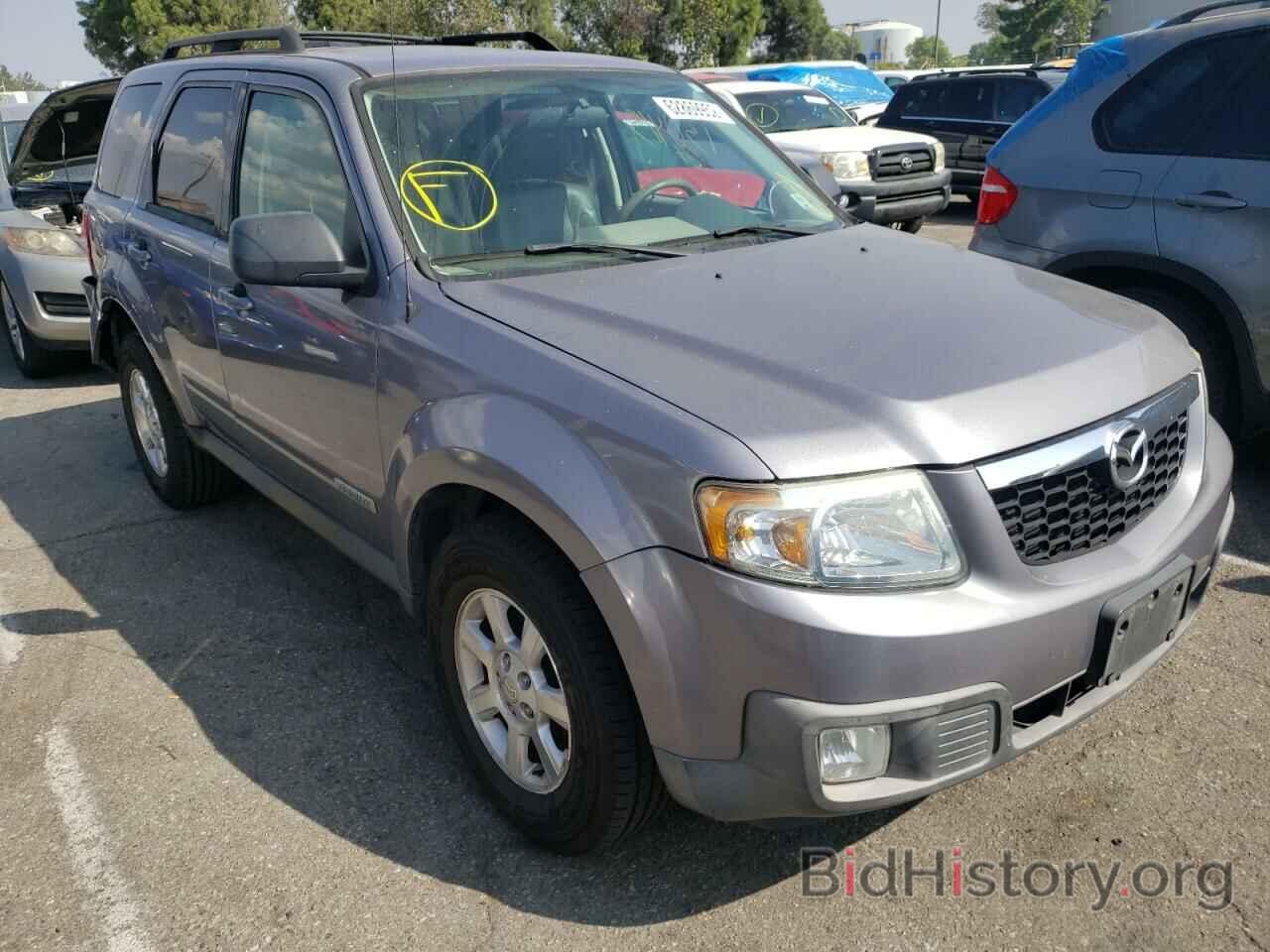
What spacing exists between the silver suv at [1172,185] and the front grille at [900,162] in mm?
6900

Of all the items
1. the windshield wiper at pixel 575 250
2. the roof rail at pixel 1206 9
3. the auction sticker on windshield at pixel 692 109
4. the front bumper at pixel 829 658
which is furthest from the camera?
the roof rail at pixel 1206 9

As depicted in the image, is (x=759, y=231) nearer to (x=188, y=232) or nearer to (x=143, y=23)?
(x=188, y=232)

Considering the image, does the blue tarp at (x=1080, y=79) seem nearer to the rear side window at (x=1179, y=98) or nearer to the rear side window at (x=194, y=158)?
the rear side window at (x=1179, y=98)

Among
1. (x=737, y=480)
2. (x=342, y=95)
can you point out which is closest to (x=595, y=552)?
(x=737, y=480)

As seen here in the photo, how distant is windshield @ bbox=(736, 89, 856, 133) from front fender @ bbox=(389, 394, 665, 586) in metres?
10.9

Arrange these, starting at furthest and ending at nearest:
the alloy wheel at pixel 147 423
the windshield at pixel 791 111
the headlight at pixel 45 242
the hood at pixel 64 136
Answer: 1. the windshield at pixel 791 111
2. the hood at pixel 64 136
3. the headlight at pixel 45 242
4. the alloy wheel at pixel 147 423

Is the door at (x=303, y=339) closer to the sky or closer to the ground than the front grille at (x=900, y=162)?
closer to the sky

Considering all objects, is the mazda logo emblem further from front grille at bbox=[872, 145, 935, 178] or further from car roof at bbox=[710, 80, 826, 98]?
car roof at bbox=[710, 80, 826, 98]

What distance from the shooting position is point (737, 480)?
198cm

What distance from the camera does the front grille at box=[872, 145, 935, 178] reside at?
11547 mm

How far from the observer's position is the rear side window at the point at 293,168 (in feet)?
9.98

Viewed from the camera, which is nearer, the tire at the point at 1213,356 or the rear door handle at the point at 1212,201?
the rear door handle at the point at 1212,201

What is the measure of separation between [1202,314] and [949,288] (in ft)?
6.70

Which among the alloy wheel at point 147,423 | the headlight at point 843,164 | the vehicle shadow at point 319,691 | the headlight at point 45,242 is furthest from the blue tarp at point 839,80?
the vehicle shadow at point 319,691
